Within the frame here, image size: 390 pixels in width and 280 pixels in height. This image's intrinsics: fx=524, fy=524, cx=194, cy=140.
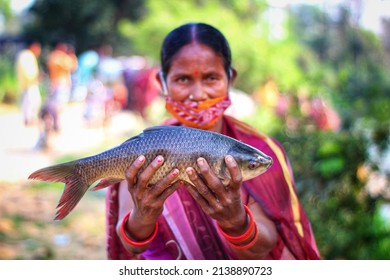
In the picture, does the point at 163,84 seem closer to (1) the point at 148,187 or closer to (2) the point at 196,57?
(2) the point at 196,57

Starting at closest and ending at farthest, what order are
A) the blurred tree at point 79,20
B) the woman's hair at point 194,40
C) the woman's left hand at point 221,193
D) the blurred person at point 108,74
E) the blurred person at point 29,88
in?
the woman's left hand at point 221,193
the woman's hair at point 194,40
the blurred tree at point 79,20
the blurred person at point 29,88
the blurred person at point 108,74

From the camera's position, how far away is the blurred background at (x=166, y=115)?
377 centimetres

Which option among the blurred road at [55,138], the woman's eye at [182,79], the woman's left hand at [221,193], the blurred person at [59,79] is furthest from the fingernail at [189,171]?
the blurred person at [59,79]

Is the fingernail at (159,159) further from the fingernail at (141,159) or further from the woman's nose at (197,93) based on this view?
the woman's nose at (197,93)

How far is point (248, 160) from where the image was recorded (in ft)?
4.98

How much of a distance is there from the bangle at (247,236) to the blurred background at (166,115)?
2.06m

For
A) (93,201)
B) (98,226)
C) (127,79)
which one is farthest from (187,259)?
(127,79)

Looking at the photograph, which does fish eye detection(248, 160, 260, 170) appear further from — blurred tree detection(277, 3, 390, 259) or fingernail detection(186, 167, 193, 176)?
blurred tree detection(277, 3, 390, 259)

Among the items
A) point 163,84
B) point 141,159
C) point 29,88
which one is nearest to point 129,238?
point 141,159

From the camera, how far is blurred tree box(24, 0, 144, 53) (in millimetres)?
5582

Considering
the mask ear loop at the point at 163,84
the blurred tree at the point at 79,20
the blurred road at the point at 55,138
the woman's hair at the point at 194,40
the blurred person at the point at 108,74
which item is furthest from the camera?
the blurred person at the point at 108,74

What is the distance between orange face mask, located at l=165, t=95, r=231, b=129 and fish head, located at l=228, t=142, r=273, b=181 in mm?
299
